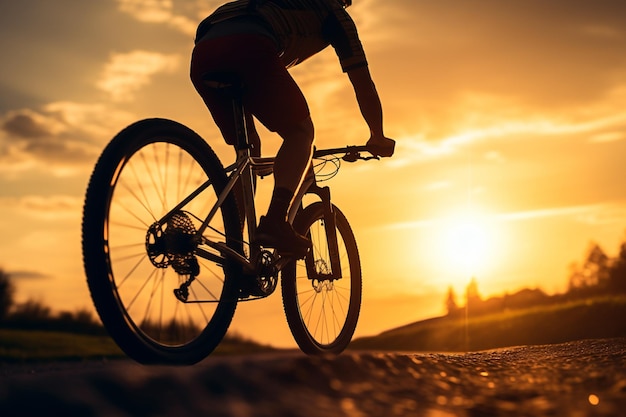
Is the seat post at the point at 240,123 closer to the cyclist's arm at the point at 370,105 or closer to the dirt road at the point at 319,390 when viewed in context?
the cyclist's arm at the point at 370,105

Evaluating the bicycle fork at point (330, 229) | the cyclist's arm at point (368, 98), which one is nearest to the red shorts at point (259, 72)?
the cyclist's arm at point (368, 98)

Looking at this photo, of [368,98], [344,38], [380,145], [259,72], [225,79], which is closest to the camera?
[259,72]

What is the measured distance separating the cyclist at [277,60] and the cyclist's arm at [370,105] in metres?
0.21

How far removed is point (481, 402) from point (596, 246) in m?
52.1

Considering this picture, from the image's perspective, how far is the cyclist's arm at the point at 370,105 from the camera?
5.33m

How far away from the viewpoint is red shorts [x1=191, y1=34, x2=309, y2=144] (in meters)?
4.57

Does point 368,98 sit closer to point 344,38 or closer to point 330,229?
point 344,38

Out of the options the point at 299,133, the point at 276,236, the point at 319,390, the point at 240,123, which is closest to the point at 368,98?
the point at 299,133

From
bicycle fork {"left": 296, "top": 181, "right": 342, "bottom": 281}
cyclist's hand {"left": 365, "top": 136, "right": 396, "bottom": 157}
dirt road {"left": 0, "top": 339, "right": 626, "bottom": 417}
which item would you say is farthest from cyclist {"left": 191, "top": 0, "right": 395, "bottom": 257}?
dirt road {"left": 0, "top": 339, "right": 626, "bottom": 417}

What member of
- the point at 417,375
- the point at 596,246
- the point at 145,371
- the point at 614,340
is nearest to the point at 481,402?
the point at 417,375

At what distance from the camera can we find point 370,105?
5.52 m

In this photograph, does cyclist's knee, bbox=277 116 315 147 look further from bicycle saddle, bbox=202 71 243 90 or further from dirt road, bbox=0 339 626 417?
dirt road, bbox=0 339 626 417

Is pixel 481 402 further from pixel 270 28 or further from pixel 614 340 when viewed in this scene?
pixel 614 340

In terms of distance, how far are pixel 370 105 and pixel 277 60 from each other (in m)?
1.10
